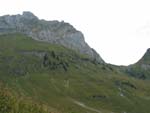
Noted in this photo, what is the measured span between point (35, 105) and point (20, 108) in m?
1.34

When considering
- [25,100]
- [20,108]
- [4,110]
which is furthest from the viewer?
[25,100]

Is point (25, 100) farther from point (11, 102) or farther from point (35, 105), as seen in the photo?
point (11, 102)

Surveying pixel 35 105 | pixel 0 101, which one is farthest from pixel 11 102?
pixel 35 105

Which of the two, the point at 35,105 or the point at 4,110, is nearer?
the point at 4,110

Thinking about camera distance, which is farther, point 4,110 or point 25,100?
point 25,100

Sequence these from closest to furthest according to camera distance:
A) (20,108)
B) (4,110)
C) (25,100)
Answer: (4,110) → (20,108) → (25,100)

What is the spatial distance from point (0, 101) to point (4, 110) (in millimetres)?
720

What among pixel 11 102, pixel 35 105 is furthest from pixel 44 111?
pixel 11 102

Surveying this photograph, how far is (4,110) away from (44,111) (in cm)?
303

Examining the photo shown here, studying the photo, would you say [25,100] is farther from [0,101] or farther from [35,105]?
[0,101]

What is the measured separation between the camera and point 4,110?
19.9m

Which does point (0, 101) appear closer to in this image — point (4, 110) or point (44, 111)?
point (4, 110)

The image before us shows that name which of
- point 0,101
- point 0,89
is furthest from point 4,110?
point 0,89

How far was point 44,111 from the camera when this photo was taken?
2220 centimetres
